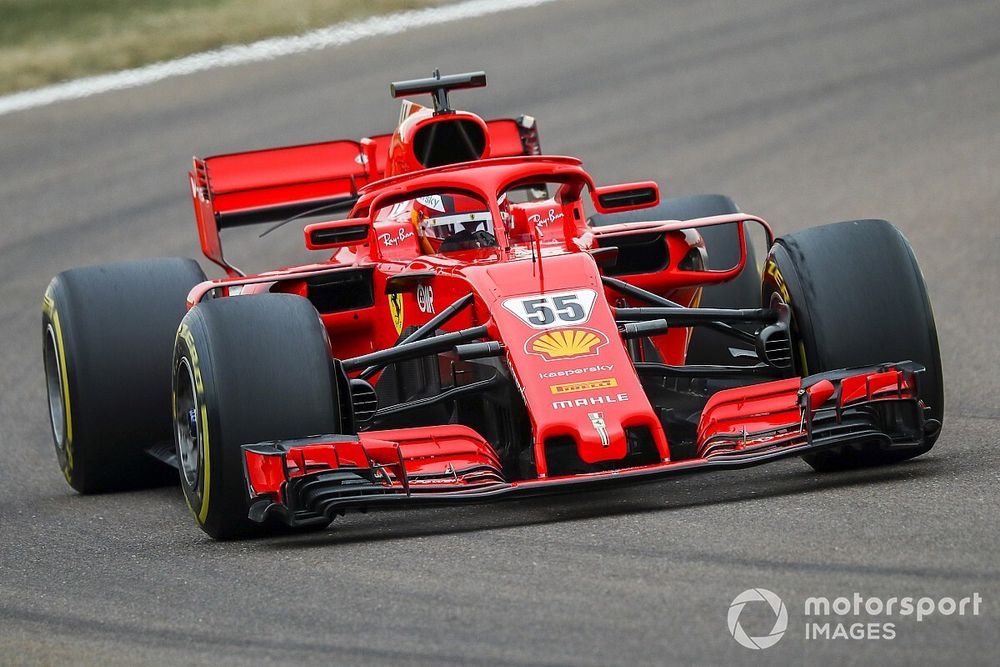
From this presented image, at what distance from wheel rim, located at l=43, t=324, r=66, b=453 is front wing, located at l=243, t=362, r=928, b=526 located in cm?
285

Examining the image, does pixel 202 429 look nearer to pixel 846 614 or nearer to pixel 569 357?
pixel 569 357

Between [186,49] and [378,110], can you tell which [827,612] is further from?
[186,49]

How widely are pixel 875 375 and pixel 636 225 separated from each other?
2.13 meters

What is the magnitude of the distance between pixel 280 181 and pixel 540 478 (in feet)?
15.1

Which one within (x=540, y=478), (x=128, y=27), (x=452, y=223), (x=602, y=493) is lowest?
(x=602, y=493)

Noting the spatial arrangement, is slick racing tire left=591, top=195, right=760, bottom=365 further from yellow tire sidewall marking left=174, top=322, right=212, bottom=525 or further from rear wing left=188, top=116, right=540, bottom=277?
yellow tire sidewall marking left=174, top=322, right=212, bottom=525

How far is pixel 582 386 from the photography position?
6.92m

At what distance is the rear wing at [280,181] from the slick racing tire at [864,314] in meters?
3.73

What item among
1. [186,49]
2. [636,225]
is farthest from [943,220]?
[186,49]

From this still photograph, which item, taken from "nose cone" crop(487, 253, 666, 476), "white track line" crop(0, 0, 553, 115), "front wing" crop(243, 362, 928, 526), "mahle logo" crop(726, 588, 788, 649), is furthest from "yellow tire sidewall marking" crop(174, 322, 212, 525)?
"white track line" crop(0, 0, 553, 115)

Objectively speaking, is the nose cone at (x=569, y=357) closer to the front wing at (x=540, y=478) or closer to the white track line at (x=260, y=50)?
the front wing at (x=540, y=478)

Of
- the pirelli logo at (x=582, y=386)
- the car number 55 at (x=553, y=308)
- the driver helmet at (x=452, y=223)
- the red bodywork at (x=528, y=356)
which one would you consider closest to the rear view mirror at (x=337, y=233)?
the red bodywork at (x=528, y=356)

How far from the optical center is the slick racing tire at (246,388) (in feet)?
22.5

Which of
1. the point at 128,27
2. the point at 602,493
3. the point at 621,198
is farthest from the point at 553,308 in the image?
the point at 128,27
